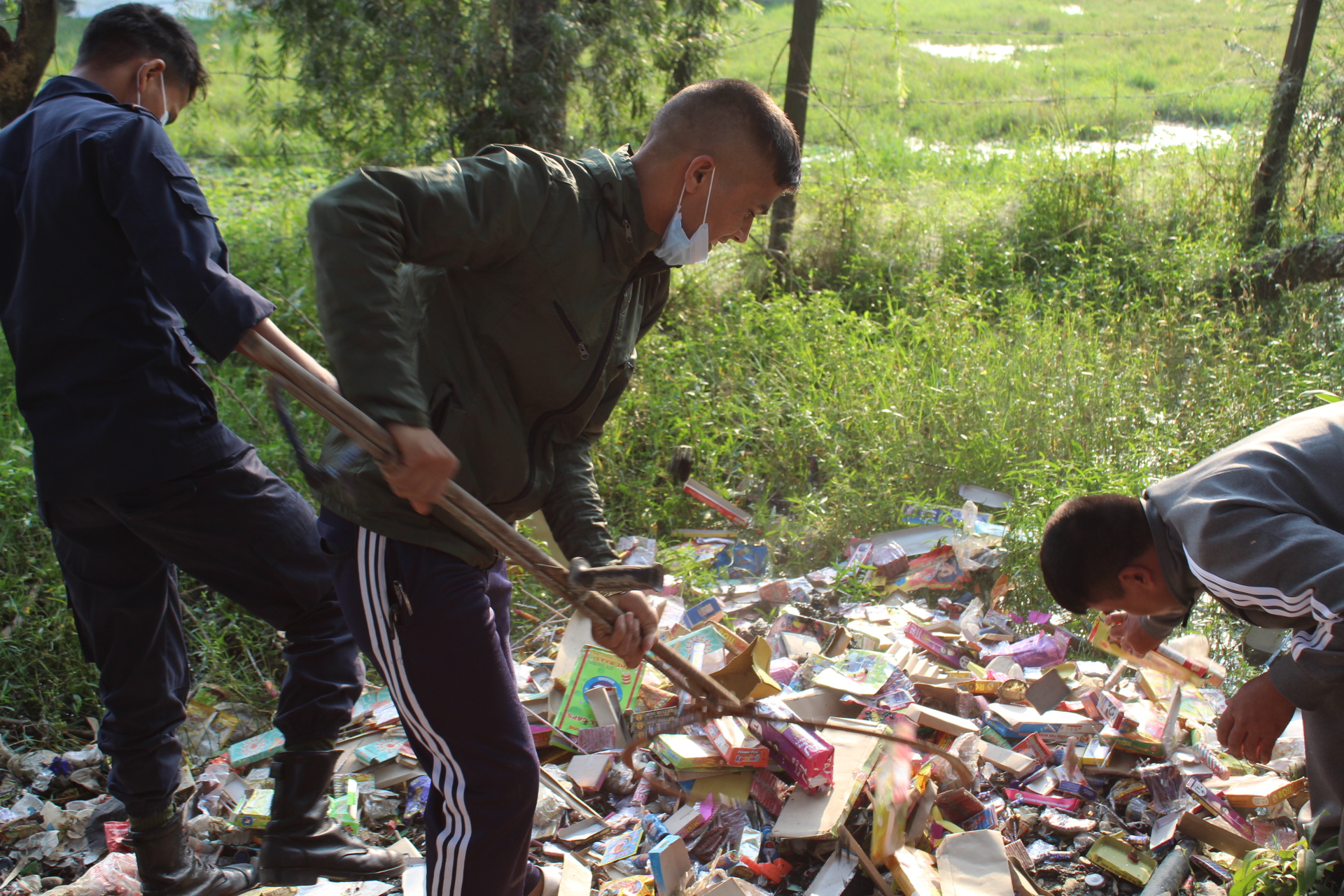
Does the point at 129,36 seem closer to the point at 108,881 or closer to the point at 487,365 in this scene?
the point at 487,365

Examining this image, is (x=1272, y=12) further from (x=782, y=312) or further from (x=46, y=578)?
(x=46, y=578)

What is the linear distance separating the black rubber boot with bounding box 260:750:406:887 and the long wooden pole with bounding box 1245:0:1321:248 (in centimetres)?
655

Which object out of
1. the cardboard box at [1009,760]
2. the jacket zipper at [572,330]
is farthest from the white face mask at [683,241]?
the cardboard box at [1009,760]

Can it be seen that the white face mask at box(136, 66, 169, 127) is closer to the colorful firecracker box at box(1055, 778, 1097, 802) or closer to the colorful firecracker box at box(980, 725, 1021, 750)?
the colorful firecracker box at box(980, 725, 1021, 750)

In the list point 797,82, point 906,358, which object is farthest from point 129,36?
point 797,82

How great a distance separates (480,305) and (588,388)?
283mm

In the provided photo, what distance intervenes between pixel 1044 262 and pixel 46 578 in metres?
6.27

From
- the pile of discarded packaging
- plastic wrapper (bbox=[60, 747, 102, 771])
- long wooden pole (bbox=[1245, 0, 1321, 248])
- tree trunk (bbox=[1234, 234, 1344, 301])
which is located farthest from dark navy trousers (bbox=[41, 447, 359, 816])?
long wooden pole (bbox=[1245, 0, 1321, 248])

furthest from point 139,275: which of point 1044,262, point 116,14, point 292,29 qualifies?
point 1044,262

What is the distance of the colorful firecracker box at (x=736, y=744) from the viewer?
274 cm

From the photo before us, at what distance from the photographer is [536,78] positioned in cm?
534

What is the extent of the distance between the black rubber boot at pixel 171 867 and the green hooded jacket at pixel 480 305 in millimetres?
1300

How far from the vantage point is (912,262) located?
671cm

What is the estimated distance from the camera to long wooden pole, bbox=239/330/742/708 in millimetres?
1574
